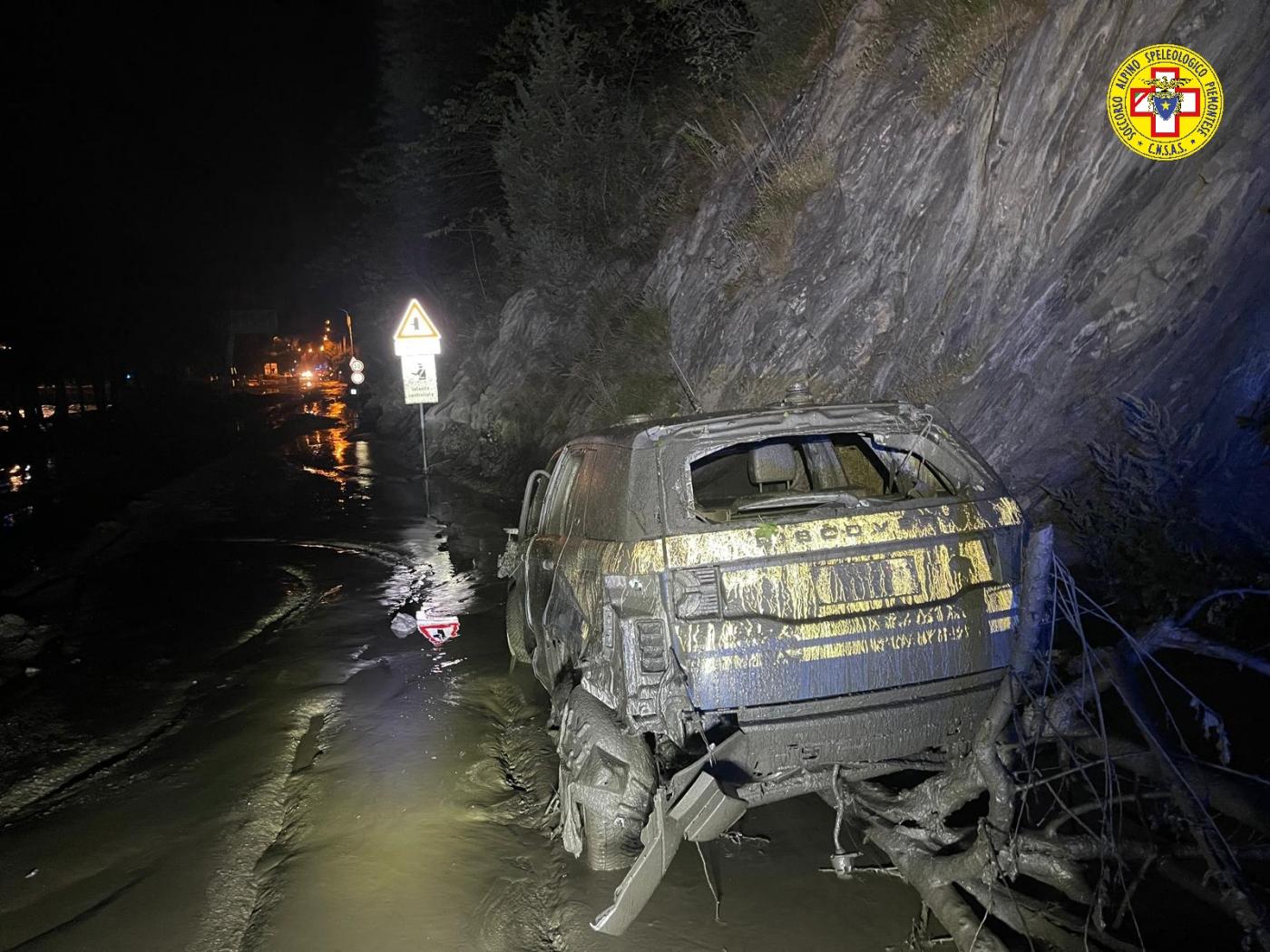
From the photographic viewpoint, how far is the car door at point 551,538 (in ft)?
17.0

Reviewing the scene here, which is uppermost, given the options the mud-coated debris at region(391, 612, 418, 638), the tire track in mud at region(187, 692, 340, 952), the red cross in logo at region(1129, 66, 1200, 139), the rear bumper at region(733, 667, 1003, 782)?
the red cross in logo at region(1129, 66, 1200, 139)

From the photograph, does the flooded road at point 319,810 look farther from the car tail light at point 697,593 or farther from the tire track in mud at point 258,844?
the car tail light at point 697,593

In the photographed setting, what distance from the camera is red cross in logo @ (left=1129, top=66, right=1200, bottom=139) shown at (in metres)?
6.59

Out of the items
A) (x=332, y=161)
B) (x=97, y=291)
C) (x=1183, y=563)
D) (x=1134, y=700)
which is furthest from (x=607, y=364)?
(x=97, y=291)

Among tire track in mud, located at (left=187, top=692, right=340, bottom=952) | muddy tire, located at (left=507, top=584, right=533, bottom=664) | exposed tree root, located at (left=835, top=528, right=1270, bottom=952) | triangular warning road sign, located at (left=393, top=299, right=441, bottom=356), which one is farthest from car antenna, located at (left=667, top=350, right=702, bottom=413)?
triangular warning road sign, located at (left=393, top=299, right=441, bottom=356)

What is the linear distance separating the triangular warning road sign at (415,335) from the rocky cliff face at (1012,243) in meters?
7.33

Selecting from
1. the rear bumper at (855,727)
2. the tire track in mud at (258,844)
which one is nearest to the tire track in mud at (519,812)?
the tire track in mud at (258,844)

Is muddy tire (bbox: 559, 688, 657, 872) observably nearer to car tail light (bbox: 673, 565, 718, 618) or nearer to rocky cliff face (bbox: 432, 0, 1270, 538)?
car tail light (bbox: 673, 565, 718, 618)

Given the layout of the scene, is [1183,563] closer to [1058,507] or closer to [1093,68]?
[1058,507]

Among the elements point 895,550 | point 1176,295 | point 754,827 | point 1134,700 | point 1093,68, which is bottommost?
point 754,827

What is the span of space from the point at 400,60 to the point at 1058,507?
25166 mm

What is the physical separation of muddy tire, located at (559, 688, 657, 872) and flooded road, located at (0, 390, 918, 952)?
0.46ft

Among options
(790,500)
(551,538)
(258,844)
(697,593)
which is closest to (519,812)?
(258,844)

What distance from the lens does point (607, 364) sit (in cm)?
1619
